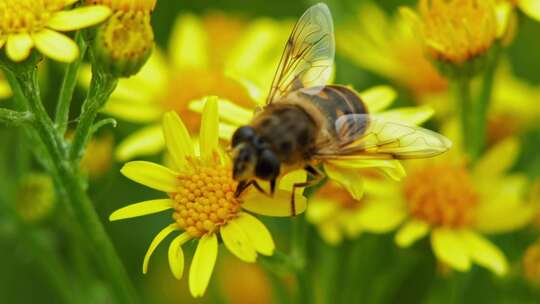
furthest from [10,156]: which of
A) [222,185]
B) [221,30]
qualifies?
[222,185]

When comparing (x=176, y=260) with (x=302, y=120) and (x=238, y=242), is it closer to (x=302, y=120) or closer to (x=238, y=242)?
(x=238, y=242)

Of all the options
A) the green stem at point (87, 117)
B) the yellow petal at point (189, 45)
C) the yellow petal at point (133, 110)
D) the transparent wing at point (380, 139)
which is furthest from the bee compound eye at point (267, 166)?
the yellow petal at point (189, 45)

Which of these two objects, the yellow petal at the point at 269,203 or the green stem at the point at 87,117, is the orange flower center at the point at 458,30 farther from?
the green stem at the point at 87,117

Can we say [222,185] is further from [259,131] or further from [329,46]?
[329,46]

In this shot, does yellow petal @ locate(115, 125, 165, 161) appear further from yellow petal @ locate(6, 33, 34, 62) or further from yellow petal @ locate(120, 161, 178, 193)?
A: yellow petal @ locate(6, 33, 34, 62)

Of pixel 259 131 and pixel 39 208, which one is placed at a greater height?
pixel 259 131

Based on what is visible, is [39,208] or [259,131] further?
[39,208]
